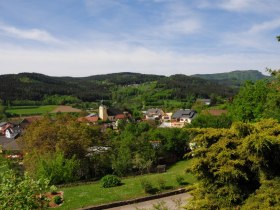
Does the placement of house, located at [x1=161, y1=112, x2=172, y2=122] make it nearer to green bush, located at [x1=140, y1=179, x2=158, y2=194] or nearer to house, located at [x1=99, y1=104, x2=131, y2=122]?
house, located at [x1=99, y1=104, x2=131, y2=122]

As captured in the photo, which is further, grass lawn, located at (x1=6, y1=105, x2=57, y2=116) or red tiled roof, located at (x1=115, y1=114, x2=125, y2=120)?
grass lawn, located at (x1=6, y1=105, x2=57, y2=116)

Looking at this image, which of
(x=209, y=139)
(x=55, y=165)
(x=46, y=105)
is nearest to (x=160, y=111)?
(x=46, y=105)

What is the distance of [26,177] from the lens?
8531mm

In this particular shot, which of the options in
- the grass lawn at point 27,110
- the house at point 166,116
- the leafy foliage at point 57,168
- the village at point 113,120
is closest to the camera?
the leafy foliage at point 57,168

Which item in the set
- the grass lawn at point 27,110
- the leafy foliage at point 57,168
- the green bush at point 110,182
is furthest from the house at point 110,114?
the green bush at point 110,182

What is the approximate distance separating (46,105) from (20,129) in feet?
186

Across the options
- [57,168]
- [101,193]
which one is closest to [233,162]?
[101,193]

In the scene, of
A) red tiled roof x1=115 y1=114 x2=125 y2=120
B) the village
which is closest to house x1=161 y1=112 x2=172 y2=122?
the village

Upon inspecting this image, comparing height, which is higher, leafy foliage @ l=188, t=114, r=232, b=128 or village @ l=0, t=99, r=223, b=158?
leafy foliage @ l=188, t=114, r=232, b=128

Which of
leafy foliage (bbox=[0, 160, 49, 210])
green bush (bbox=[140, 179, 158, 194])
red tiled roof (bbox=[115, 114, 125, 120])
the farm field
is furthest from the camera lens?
the farm field

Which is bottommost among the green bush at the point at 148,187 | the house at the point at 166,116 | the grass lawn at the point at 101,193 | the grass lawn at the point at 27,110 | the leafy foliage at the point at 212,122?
the house at the point at 166,116

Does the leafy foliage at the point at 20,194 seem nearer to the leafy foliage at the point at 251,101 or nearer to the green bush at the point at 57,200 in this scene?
the green bush at the point at 57,200

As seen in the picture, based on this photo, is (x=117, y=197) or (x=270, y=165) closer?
(x=270, y=165)

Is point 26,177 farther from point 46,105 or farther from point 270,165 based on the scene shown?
point 46,105
